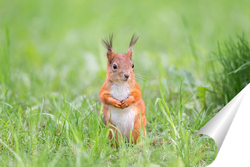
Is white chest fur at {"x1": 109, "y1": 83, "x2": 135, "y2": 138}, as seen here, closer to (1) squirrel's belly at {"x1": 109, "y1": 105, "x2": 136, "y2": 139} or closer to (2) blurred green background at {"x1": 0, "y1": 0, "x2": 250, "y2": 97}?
(1) squirrel's belly at {"x1": 109, "y1": 105, "x2": 136, "y2": 139}

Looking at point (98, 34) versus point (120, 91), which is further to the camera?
point (98, 34)

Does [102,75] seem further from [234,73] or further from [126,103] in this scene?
[126,103]

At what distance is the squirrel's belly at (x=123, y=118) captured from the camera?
331 cm

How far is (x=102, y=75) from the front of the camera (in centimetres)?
552

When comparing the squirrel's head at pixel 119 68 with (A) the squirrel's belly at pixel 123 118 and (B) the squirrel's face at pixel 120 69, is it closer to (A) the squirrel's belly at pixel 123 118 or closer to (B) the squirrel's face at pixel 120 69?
(B) the squirrel's face at pixel 120 69

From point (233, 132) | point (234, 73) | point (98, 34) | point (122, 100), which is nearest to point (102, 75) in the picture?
point (234, 73)

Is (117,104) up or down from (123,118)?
up

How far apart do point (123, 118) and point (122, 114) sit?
4 cm

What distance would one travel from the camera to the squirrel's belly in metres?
3.31

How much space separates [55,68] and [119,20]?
115 inches

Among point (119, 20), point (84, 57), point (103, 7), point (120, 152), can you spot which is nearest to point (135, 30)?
point (119, 20)

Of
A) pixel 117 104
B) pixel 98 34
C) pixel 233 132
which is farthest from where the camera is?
pixel 98 34

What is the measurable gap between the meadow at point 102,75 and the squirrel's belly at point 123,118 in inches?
6.3

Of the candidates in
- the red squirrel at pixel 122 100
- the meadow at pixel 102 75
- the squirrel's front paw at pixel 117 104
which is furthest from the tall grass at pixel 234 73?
the squirrel's front paw at pixel 117 104
